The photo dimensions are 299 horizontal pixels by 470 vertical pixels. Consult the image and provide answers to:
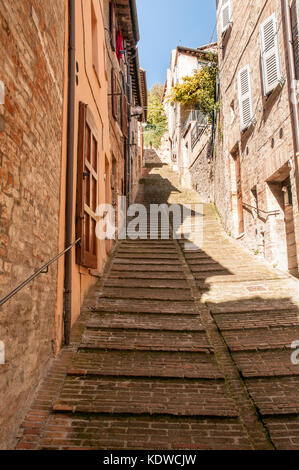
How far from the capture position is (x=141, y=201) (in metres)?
16.5

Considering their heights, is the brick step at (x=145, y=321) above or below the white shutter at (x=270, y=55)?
below

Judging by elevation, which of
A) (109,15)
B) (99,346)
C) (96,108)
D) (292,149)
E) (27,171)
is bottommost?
(99,346)

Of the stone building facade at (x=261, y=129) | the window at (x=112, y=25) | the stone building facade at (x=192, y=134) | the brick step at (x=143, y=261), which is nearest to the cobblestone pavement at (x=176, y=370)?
the brick step at (x=143, y=261)

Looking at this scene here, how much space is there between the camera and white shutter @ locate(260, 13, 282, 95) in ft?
23.8

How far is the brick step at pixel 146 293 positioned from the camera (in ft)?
19.0

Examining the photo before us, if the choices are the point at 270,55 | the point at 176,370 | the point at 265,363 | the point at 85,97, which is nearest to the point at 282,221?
the point at 270,55

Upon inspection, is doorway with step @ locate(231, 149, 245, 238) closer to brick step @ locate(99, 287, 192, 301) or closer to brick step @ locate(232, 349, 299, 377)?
brick step @ locate(99, 287, 192, 301)

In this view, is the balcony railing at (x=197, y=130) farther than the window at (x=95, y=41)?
Yes

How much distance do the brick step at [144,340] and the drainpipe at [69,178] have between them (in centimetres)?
42

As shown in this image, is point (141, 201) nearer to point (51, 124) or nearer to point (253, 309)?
point (253, 309)

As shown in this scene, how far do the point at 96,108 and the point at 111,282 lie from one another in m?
3.53

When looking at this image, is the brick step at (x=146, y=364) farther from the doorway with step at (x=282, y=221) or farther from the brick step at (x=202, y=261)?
the doorway with step at (x=282, y=221)

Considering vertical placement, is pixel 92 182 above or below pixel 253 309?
above
